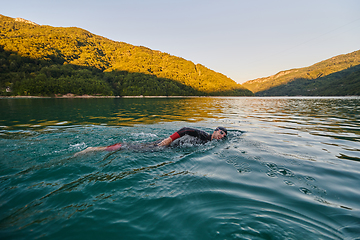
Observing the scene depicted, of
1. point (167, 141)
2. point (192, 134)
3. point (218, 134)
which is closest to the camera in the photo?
point (167, 141)

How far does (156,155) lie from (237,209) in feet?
12.4

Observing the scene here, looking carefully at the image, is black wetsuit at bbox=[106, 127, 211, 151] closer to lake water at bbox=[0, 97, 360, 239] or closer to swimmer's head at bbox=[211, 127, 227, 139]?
lake water at bbox=[0, 97, 360, 239]

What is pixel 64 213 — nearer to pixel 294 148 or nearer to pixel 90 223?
pixel 90 223

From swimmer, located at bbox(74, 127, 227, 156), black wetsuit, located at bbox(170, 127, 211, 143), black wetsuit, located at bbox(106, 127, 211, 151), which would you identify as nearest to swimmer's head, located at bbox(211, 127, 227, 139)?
black wetsuit, located at bbox(170, 127, 211, 143)

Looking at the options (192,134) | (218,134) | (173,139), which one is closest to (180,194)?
(173,139)

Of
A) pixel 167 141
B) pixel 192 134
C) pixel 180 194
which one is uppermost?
pixel 192 134

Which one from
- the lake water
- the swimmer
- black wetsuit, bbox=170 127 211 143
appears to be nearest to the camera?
the lake water

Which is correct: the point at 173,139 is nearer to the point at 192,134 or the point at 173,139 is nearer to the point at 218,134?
the point at 192,134

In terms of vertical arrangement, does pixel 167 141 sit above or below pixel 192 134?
below

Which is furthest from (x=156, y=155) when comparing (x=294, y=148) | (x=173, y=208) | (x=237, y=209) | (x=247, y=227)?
(x=294, y=148)

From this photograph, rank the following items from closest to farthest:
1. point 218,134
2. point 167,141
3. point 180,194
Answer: point 180,194, point 167,141, point 218,134

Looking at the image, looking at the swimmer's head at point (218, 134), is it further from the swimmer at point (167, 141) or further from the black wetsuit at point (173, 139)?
the black wetsuit at point (173, 139)

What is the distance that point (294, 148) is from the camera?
23.3ft

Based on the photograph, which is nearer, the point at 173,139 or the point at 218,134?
the point at 173,139
